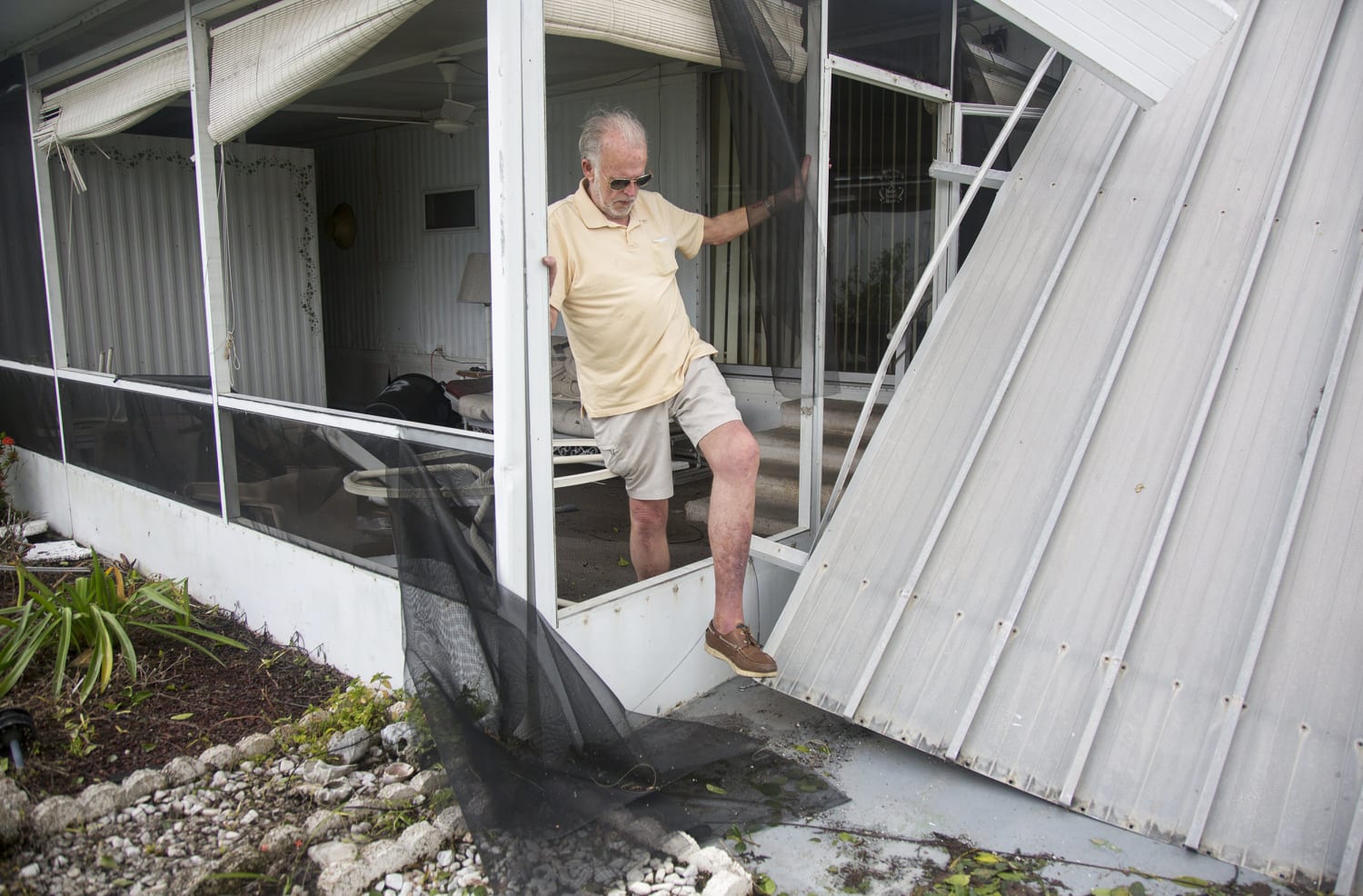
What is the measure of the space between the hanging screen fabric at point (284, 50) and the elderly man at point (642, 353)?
2.31ft

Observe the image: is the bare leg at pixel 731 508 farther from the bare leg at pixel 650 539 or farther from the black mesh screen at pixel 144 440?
the black mesh screen at pixel 144 440

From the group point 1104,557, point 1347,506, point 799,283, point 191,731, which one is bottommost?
point 191,731

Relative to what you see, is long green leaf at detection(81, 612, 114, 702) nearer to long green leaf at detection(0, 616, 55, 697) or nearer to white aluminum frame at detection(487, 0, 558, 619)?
long green leaf at detection(0, 616, 55, 697)

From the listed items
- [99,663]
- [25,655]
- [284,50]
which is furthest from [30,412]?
[284,50]

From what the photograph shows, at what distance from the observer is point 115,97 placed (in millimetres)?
4340

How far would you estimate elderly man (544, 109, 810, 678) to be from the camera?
299 cm

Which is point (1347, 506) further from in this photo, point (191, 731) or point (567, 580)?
point (191, 731)

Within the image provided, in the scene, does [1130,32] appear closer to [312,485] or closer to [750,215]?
[750,215]

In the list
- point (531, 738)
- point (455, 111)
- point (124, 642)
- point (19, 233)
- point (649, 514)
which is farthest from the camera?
point (455, 111)

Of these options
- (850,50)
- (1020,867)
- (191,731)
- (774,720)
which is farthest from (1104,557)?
(191,731)

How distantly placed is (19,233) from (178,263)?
1125mm

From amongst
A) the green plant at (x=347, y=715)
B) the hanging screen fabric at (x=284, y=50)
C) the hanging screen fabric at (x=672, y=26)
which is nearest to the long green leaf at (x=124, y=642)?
the green plant at (x=347, y=715)

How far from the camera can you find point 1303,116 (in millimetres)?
3436

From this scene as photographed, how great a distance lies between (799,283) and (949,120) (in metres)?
1.60
